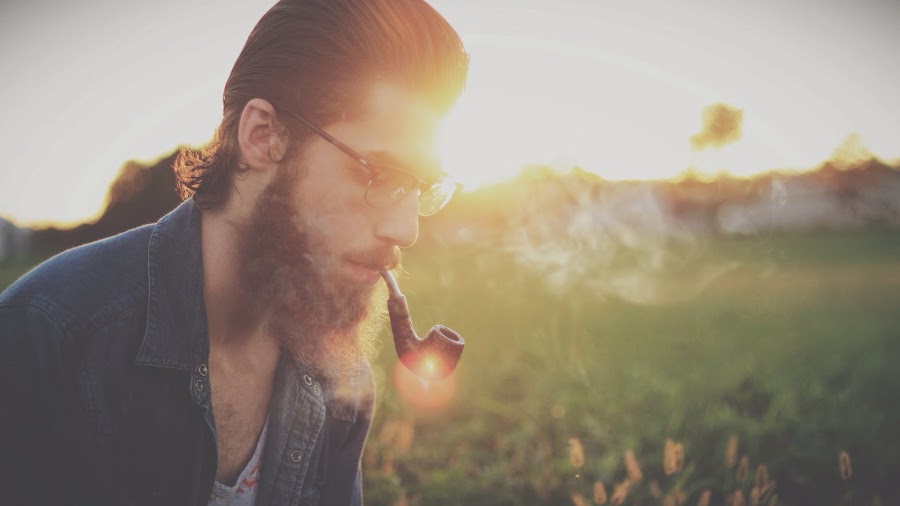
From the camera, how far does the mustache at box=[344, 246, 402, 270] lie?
2373 millimetres

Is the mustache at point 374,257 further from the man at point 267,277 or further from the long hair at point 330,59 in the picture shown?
the long hair at point 330,59

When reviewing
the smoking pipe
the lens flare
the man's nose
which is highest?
the man's nose

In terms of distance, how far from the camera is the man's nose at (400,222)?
7.75 ft

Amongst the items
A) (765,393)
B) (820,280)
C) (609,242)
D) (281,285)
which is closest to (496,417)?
(765,393)

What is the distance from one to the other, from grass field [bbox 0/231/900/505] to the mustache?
5.00 ft

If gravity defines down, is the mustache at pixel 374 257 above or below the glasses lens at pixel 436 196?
below

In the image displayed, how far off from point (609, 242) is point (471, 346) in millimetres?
2975

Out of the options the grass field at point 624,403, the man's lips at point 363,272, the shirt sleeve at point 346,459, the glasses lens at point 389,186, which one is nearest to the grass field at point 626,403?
the grass field at point 624,403

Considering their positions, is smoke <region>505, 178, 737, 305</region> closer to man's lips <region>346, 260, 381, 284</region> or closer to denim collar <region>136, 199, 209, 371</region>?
man's lips <region>346, 260, 381, 284</region>

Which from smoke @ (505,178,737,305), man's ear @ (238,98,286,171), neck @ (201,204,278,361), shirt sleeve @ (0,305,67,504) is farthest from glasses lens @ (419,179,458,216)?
smoke @ (505,178,737,305)

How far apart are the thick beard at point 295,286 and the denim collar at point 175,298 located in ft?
0.67

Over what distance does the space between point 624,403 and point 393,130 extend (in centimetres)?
335

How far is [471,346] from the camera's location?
252 inches

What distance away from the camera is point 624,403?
4.75 meters
